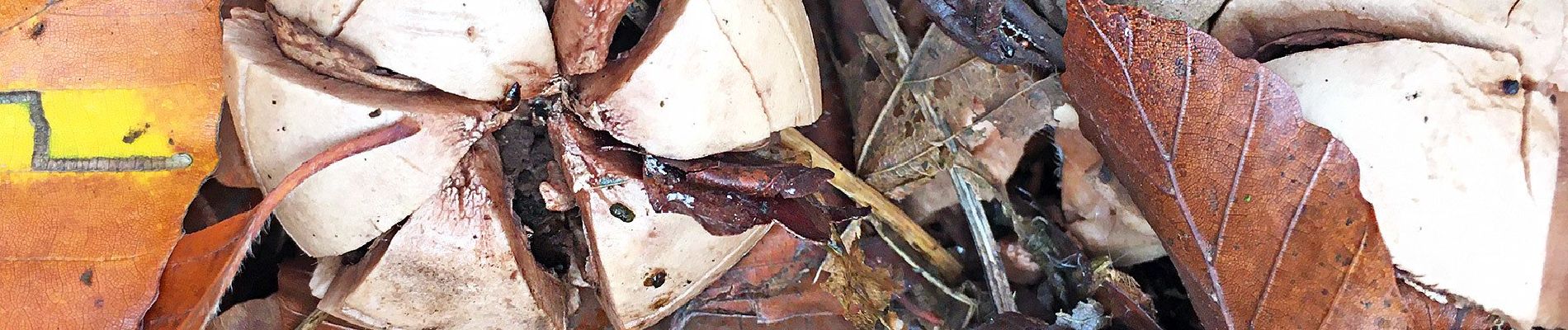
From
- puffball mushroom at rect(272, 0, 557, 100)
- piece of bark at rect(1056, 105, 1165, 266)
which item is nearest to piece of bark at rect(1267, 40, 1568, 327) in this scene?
piece of bark at rect(1056, 105, 1165, 266)

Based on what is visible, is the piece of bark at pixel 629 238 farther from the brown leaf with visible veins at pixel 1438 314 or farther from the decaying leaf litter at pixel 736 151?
the brown leaf with visible veins at pixel 1438 314

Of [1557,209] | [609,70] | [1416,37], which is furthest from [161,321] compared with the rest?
[1557,209]

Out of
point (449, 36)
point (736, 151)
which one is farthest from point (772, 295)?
point (449, 36)

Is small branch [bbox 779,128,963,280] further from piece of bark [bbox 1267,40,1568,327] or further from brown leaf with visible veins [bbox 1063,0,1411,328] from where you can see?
piece of bark [bbox 1267,40,1568,327]

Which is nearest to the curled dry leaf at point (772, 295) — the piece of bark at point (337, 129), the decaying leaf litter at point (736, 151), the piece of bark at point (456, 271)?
the decaying leaf litter at point (736, 151)

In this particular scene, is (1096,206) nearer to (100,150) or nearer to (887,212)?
(887,212)

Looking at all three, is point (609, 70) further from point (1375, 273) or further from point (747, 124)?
point (1375, 273)
